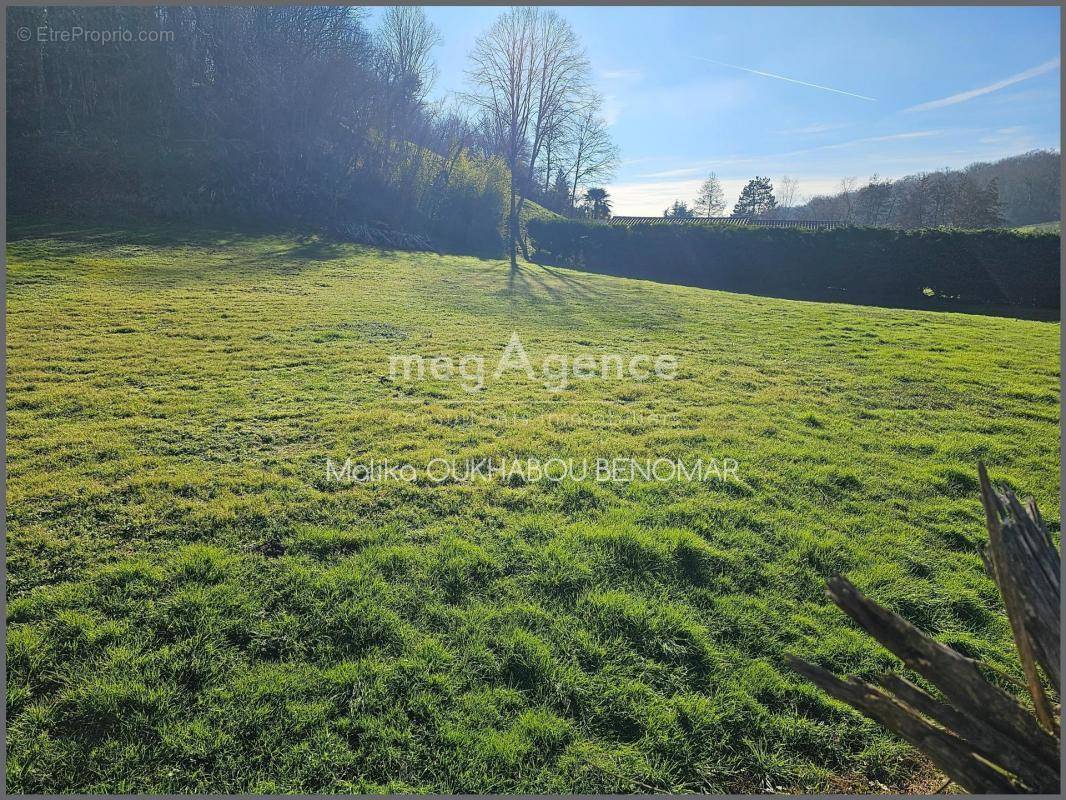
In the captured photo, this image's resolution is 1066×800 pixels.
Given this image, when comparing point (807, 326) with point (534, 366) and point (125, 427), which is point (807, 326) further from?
point (125, 427)

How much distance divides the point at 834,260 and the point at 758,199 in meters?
42.9

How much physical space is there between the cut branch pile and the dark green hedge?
936 inches

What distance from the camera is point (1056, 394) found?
28.5 ft

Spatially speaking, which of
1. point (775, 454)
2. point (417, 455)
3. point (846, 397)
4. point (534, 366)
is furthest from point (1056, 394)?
point (417, 455)

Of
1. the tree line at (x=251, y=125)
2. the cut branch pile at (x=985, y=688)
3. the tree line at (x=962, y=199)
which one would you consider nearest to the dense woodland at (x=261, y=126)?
the tree line at (x=251, y=125)

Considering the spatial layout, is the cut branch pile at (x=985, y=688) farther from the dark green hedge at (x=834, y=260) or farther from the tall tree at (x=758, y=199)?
the tall tree at (x=758, y=199)

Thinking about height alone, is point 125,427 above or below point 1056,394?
below

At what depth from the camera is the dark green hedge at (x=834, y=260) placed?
20.9 meters

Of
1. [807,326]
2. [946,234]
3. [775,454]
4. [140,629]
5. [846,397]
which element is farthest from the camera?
[946,234]

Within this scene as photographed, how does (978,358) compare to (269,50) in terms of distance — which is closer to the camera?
(978,358)

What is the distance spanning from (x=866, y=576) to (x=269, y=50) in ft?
116

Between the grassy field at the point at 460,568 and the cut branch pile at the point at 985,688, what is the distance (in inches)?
49.2

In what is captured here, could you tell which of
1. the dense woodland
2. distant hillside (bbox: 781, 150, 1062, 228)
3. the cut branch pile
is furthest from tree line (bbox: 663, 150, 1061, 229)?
the cut branch pile

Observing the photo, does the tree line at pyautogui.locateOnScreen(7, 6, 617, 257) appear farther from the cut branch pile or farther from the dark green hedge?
the cut branch pile
